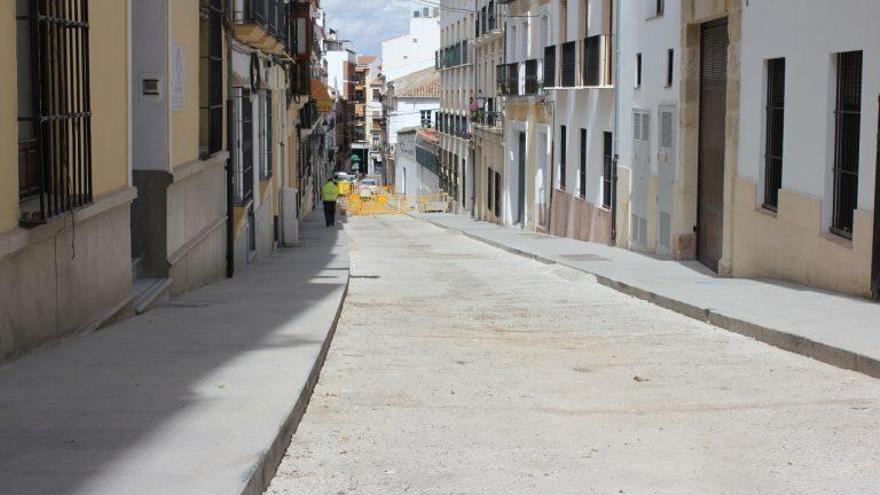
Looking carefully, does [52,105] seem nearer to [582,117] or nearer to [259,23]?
[259,23]

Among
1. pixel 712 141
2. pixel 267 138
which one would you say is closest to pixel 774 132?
pixel 712 141

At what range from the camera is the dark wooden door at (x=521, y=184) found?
3541 cm

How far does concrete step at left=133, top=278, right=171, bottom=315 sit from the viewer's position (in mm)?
9805

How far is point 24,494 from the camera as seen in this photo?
14.3 feet

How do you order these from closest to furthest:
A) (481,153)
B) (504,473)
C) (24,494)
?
(24,494), (504,473), (481,153)

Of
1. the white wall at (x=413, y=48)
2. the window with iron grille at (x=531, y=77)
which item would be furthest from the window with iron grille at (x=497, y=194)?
the white wall at (x=413, y=48)

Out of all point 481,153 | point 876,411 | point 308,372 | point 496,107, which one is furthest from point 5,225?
point 481,153

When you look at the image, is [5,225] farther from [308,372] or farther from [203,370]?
[308,372]

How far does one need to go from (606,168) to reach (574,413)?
18.1 m

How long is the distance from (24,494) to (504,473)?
2.06 m

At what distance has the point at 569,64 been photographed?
26.8 m

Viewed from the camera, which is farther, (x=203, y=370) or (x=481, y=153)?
(x=481, y=153)

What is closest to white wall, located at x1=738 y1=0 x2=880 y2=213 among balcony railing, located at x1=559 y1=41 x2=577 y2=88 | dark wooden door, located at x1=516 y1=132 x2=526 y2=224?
balcony railing, located at x1=559 y1=41 x2=577 y2=88

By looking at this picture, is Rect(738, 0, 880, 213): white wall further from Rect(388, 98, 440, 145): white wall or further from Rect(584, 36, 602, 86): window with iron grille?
Rect(388, 98, 440, 145): white wall
